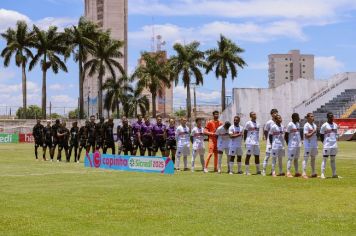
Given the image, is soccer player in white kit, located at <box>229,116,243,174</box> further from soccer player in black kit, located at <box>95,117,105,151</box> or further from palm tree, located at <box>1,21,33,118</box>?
palm tree, located at <box>1,21,33,118</box>

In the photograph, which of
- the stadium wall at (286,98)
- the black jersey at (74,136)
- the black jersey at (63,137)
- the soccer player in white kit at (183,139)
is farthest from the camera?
the stadium wall at (286,98)

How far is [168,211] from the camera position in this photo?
465 inches

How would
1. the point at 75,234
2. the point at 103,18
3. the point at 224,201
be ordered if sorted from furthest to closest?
the point at 103,18
the point at 224,201
the point at 75,234

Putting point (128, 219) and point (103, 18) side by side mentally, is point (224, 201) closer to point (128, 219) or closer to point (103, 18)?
point (128, 219)

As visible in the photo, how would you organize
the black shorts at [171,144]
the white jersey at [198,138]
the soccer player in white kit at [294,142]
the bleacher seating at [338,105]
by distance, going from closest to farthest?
the soccer player in white kit at [294,142]
the white jersey at [198,138]
the black shorts at [171,144]
the bleacher seating at [338,105]

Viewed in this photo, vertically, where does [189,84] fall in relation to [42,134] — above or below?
above

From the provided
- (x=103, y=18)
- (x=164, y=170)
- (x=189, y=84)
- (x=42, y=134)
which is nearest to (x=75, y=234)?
(x=164, y=170)

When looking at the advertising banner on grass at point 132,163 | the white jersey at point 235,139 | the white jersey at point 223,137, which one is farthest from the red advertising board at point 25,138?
the white jersey at point 235,139

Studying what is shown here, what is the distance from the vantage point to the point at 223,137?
71.8 feet

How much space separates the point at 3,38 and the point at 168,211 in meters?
74.5

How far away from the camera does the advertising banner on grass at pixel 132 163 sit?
2069 cm

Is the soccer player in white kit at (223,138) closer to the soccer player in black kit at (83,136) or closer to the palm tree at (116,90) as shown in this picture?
the soccer player in black kit at (83,136)

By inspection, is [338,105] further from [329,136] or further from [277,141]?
[329,136]

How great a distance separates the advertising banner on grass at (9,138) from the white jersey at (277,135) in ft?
147
